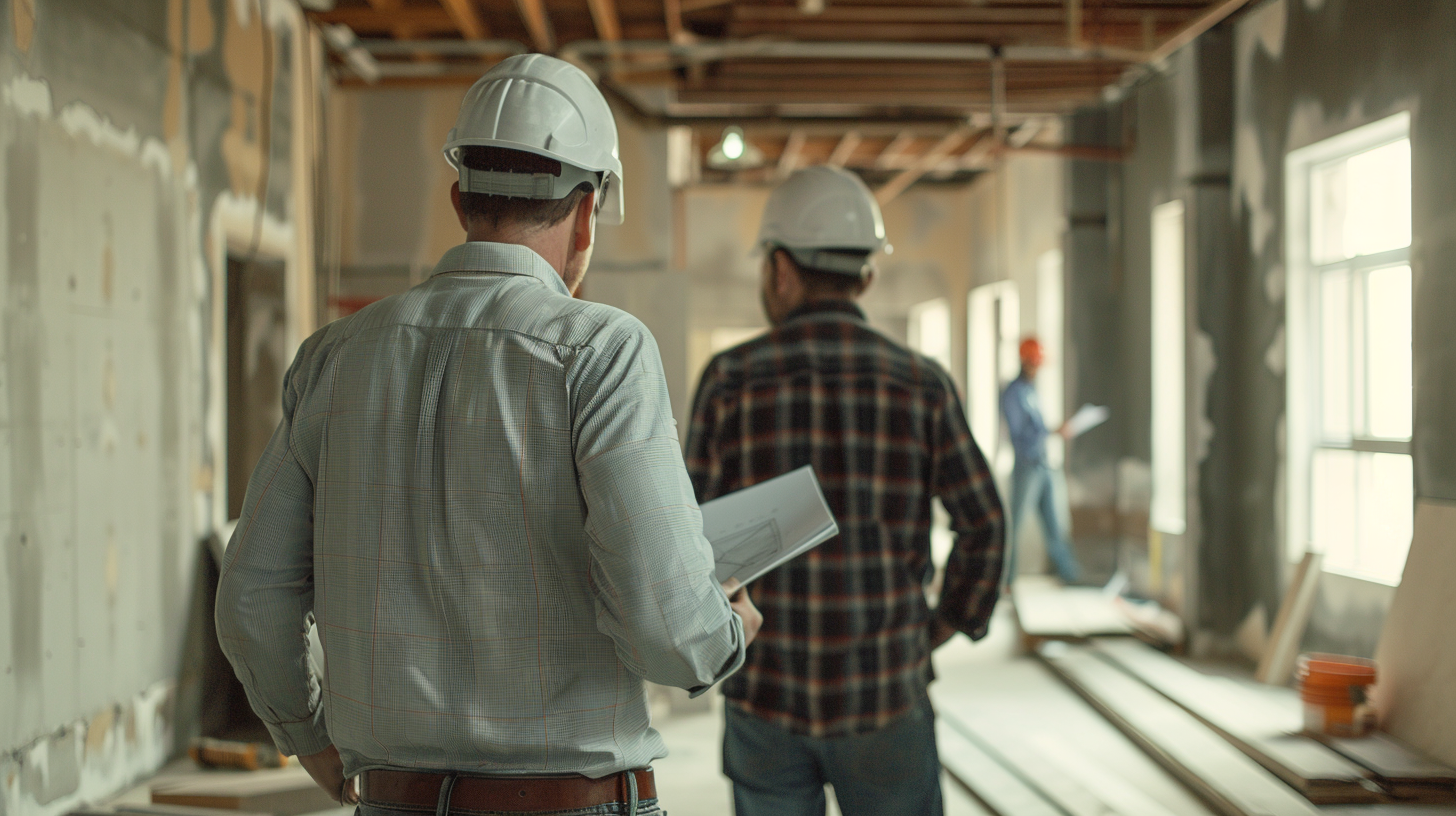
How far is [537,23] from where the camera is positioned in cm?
557

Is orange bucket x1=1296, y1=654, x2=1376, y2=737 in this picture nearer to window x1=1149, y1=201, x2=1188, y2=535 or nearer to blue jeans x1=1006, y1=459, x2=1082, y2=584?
window x1=1149, y1=201, x2=1188, y2=535

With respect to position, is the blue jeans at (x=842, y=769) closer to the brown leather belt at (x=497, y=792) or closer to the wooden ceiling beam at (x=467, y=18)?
the brown leather belt at (x=497, y=792)

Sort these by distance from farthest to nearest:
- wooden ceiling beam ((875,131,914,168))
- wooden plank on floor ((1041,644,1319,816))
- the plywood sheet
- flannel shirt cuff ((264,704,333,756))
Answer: wooden ceiling beam ((875,131,914,168)) < the plywood sheet < wooden plank on floor ((1041,644,1319,816)) < flannel shirt cuff ((264,704,333,756))

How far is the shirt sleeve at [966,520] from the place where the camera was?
188 centimetres

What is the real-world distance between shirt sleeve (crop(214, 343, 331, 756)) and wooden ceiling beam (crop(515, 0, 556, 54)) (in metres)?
4.55

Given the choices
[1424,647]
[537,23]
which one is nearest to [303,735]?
[1424,647]

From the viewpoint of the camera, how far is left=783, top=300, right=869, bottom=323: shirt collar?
193 cm

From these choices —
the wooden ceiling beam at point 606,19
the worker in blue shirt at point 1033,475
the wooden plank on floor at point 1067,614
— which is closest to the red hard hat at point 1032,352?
the worker in blue shirt at point 1033,475

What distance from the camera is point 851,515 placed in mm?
1820

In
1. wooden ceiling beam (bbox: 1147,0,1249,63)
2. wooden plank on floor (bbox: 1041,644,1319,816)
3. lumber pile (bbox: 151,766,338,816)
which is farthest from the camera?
wooden ceiling beam (bbox: 1147,0,1249,63)

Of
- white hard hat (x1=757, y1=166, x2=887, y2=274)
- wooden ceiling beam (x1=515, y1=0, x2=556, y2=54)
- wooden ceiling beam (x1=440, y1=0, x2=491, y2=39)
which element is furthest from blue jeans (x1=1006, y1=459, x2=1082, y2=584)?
white hard hat (x1=757, y1=166, x2=887, y2=274)

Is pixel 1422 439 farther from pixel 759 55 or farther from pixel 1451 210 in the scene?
pixel 759 55

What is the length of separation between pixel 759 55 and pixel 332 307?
9.47 ft

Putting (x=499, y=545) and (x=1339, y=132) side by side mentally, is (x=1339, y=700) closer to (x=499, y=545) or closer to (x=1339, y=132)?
(x=1339, y=132)
